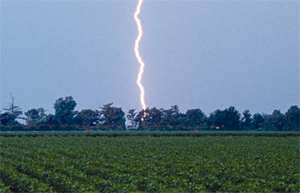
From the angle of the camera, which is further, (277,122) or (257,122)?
(257,122)

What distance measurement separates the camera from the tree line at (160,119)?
8094 cm

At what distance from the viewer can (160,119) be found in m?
90.7

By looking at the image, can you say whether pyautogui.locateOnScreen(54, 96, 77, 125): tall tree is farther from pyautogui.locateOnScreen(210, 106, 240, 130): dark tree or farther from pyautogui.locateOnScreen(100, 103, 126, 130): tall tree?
pyautogui.locateOnScreen(210, 106, 240, 130): dark tree

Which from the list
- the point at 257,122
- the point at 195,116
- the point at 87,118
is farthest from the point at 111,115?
the point at 257,122

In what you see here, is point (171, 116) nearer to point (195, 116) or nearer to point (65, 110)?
point (195, 116)

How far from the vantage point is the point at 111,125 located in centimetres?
8444

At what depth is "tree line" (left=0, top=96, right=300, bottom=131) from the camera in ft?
266

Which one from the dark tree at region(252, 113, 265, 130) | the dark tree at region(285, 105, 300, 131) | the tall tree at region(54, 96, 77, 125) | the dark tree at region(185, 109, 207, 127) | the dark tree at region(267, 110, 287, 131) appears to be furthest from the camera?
the dark tree at region(185, 109, 207, 127)

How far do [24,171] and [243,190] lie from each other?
8889mm

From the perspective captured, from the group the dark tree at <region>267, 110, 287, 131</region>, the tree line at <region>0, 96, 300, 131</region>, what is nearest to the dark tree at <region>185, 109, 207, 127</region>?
the tree line at <region>0, 96, 300, 131</region>

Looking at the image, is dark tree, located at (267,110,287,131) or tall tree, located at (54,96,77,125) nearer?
dark tree, located at (267,110,287,131)

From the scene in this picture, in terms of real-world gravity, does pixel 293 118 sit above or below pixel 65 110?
below

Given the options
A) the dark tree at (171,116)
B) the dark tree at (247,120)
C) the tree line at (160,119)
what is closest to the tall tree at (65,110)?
the tree line at (160,119)

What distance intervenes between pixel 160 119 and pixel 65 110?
2593 centimetres
